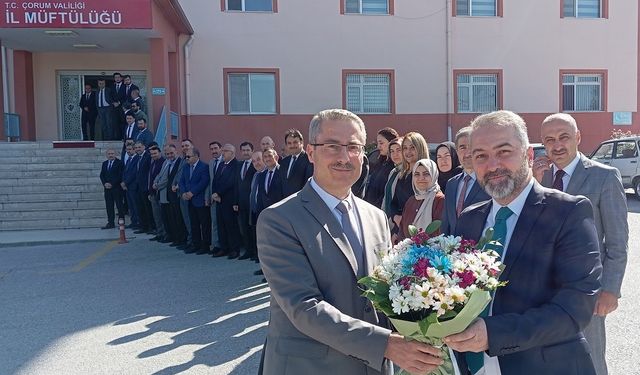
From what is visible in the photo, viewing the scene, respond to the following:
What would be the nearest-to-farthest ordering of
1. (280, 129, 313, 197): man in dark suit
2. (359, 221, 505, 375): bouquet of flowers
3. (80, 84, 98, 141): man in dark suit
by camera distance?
1. (359, 221, 505, 375): bouquet of flowers
2. (280, 129, 313, 197): man in dark suit
3. (80, 84, 98, 141): man in dark suit

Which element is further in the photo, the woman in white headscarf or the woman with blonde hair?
the woman with blonde hair

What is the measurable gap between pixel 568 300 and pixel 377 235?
820 millimetres

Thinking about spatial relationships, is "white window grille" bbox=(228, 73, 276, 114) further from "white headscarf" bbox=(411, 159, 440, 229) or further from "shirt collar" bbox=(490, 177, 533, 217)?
"shirt collar" bbox=(490, 177, 533, 217)

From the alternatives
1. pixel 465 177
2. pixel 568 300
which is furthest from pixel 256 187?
pixel 568 300

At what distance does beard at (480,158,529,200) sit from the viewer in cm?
218

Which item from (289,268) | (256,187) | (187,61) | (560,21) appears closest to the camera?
(289,268)

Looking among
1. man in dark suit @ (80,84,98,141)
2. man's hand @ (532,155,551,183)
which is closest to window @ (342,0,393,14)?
man in dark suit @ (80,84,98,141)

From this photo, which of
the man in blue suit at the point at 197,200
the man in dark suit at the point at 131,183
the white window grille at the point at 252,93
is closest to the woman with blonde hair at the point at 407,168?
the man in blue suit at the point at 197,200

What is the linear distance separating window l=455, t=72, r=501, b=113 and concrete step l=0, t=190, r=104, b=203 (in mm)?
12166

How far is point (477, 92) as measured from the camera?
19172 millimetres

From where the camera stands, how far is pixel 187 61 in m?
17.4

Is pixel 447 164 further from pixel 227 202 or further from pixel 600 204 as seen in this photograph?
pixel 227 202

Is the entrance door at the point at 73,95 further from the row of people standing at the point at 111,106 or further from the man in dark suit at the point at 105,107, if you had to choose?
the man in dark suit at the point at 105,107

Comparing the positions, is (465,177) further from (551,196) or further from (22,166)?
(22,166)
